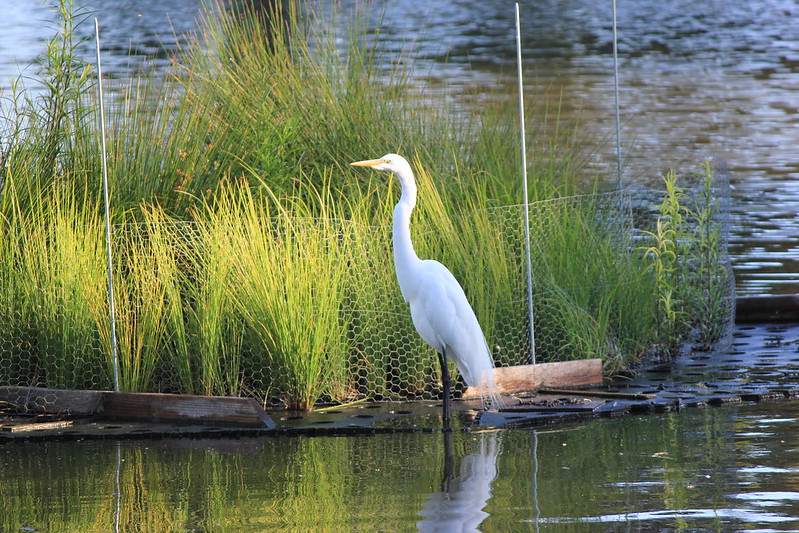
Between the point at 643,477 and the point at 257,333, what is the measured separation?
2.70m

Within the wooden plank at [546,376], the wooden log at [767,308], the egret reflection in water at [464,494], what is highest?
the egret reflection in water at [464,494]

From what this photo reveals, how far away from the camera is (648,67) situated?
25531 millimetres

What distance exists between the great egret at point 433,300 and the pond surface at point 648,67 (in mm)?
2726

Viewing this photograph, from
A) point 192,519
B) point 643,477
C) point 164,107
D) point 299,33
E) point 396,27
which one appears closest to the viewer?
point 192,519

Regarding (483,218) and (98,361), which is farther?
(483,218)

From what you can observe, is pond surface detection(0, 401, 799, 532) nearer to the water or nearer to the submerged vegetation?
the water

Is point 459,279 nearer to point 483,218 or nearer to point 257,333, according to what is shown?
point 483,218

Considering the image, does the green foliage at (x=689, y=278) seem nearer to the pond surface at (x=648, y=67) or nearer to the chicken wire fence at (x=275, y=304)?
the chicken wire fence at (x=275, y=304)

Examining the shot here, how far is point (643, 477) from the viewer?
4.96 metres

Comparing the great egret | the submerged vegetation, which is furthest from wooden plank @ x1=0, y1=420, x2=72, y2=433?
the great egret

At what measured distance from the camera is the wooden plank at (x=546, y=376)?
22.4 ft

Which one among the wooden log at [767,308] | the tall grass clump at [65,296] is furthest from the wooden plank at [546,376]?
the tall grass clump at [65,296]

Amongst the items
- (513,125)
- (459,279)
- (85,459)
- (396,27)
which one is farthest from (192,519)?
(396,27)

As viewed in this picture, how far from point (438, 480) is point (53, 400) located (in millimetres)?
2731
